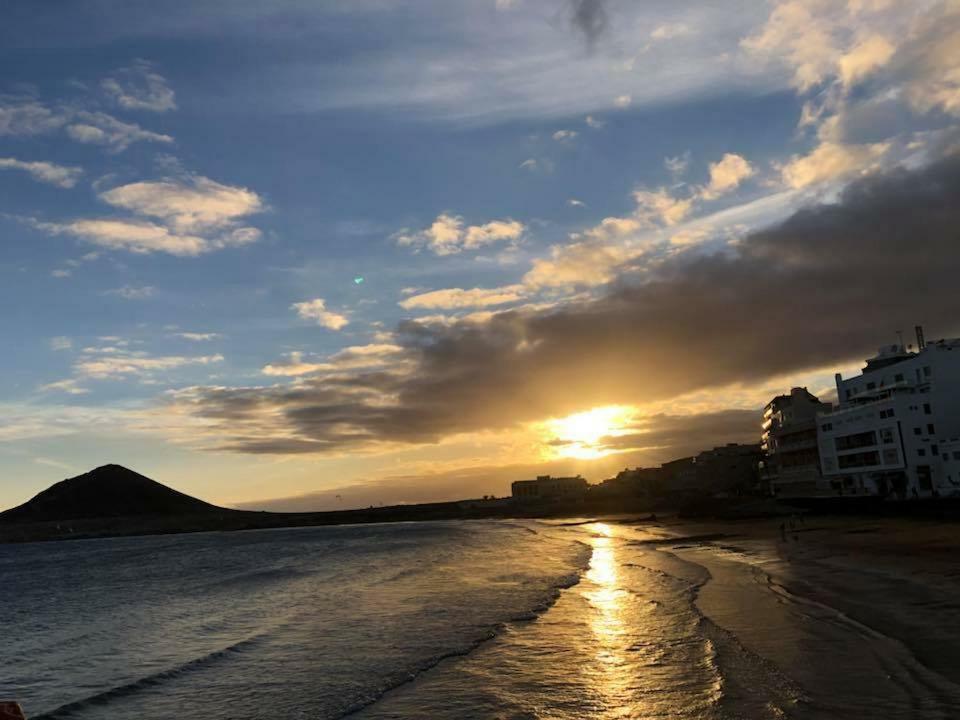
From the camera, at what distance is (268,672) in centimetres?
2523

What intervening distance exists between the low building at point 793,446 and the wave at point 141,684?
92.5 metres

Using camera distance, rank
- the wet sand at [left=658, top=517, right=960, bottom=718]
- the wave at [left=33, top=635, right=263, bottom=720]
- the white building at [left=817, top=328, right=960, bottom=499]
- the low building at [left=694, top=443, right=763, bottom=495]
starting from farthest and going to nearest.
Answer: the low building at [left=694, top=443, right=763, bottom=495] → the white building at [left=817, top=328, right=960, bottom=499] → the wave at [left=33, top=635, right=263, bottom=720] → the wet sand at [left=658, top=517, right=960, bottom=718]

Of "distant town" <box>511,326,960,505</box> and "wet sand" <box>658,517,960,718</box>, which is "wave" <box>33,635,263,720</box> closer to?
"wet sand" <box>658,517,960,718</box>

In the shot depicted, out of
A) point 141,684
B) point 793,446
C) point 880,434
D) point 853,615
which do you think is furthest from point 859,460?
point 141,684

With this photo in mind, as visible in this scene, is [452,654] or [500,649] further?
[500,649]

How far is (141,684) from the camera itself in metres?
25.5

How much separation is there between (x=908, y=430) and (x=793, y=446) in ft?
103

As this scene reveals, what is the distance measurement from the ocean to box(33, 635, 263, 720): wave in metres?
0.13

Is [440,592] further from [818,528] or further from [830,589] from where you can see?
[818,528]

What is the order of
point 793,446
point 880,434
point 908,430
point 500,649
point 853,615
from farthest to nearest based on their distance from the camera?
point 793,446 → point 880,434 → point 908,430 → point 853,615 → point 500,649

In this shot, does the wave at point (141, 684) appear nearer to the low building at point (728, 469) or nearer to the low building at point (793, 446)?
the low building at point (793, 446)

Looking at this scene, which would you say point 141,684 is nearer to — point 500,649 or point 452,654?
point 452,654

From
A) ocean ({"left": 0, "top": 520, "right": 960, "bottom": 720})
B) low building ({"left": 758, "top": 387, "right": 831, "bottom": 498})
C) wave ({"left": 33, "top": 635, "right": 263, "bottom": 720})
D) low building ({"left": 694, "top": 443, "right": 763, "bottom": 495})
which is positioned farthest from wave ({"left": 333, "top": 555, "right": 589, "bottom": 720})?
low building ({"left": 694, "top": 443, "right": 763, "bottom": 495})

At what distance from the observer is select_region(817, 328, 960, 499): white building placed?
78.8 m
